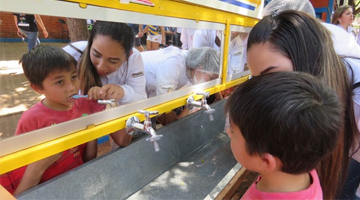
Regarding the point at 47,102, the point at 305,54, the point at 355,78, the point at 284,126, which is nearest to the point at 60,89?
the point at 47,102

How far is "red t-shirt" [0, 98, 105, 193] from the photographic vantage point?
2.47 ft

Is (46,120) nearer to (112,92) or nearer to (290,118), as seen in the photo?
(112,92)

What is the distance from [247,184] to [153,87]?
4.44 feet

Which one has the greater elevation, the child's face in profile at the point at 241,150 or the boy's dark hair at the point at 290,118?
the boy's dark hair at the point at 290,118

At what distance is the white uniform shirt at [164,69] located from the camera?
47.9 inches

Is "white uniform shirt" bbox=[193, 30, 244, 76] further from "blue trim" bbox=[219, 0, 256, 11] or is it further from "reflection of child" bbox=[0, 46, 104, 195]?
"reflection of child" bbox=[0, 46, 104, 195]

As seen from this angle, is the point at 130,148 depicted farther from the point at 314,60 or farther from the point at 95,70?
the point at 314,60

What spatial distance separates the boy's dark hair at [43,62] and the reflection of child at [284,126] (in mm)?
567

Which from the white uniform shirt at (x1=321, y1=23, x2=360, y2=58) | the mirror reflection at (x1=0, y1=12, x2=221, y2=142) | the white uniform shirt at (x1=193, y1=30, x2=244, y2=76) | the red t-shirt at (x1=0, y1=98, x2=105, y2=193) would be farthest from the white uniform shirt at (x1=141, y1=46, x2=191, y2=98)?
the white uniform shirt at (x1=321, y1=23, x2=360, y2=58)

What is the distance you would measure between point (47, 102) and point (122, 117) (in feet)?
0.97

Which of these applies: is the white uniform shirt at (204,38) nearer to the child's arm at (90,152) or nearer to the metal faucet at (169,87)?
the metal faucet at (169,87)

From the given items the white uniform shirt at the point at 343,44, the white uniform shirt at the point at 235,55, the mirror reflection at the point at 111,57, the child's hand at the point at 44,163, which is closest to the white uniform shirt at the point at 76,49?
the mirror reflection at the point at 111,57

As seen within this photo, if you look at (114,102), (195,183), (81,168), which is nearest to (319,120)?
(114,102)

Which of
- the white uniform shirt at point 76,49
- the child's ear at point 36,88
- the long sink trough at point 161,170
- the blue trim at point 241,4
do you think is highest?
the blue trim at point 241,4
